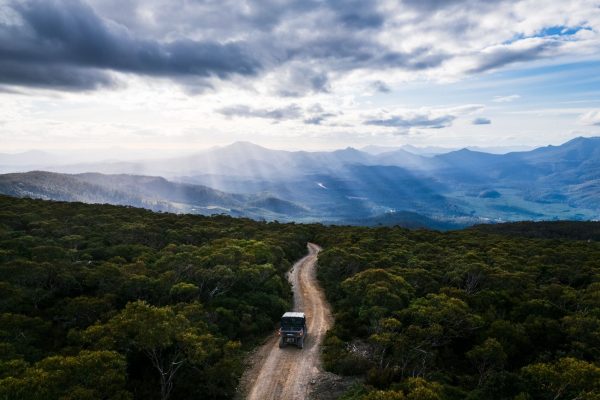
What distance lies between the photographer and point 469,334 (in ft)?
104

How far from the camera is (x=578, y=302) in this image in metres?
35.5

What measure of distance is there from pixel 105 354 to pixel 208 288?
73.0 feet

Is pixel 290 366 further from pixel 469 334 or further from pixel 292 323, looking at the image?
pixel 469 334

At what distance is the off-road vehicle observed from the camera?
1362 inches

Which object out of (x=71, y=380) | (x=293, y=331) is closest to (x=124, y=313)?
(x=71, y=380)

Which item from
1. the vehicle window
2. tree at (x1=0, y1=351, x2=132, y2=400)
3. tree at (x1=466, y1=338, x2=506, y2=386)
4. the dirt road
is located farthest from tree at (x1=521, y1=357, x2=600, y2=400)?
tree at (x1=0, y1=351, x2=132, y2=400)

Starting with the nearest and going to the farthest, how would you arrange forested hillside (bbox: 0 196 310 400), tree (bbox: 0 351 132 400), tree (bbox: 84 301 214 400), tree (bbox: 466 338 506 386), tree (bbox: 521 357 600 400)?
tree (bbox: 0 351 132 400) → forested hillside (bbox: 0 196 310 400) → tree (bbox: 521 357 600 400) → tree (bbox: 84 301 214 400) → tree (bbox: 466 338 506 386)

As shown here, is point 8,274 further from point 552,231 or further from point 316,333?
point 552,231

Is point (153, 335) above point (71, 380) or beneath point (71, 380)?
above

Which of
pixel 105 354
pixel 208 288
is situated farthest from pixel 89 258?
pixel 105 354

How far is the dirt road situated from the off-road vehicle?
2.30 feet

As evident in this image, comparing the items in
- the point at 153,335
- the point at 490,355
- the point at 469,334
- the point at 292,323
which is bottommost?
the point at 292,323

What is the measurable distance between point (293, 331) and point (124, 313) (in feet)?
55.2

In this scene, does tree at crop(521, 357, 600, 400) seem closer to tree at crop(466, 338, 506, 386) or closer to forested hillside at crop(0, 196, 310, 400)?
tree at crop(466, 338, 506, 386)
